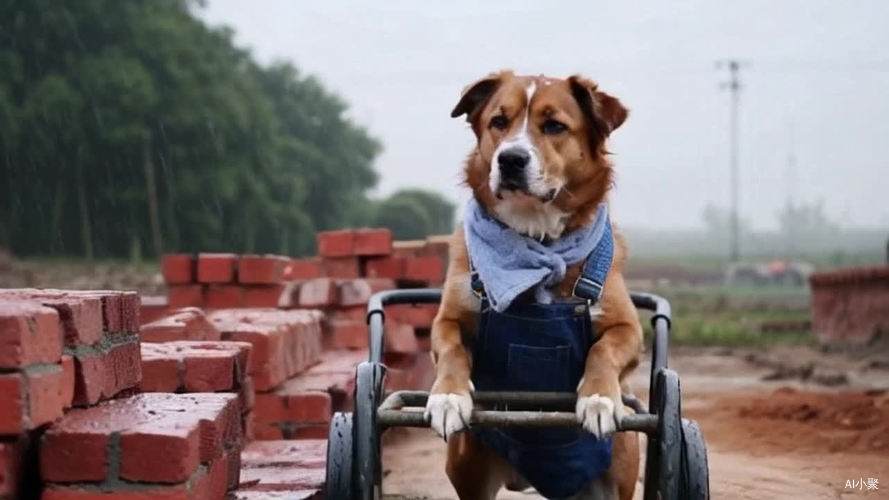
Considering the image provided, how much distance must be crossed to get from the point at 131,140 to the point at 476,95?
24.7 meters

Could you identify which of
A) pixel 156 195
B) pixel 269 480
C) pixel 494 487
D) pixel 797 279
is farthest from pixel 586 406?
pixel 797 279

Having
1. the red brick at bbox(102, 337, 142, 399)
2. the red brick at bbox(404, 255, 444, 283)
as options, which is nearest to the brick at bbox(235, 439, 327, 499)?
the red brick at bbox(102, 337, 142, 399)

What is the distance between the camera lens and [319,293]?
6312mm

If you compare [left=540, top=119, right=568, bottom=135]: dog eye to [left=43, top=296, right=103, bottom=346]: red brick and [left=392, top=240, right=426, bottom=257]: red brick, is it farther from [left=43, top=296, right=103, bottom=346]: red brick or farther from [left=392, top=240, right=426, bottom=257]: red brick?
[left=392, top=240, right=426, bottom=257]: red brick

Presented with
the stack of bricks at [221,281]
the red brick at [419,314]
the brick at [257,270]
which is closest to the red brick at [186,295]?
the stack of bricks at [221,281]

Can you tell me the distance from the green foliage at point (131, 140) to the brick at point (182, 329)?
21.5 m

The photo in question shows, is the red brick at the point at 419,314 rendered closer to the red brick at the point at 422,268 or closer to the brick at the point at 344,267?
the red brick at the point at 422,268

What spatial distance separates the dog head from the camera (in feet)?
11.4

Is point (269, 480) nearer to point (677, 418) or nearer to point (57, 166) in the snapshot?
point (677, 418)

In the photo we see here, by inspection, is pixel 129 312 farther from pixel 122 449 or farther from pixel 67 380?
pixel 122 449

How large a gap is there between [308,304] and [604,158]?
2.92m

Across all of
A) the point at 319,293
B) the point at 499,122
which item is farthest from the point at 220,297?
the point at 499,122

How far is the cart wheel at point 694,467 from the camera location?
2840 millimetres

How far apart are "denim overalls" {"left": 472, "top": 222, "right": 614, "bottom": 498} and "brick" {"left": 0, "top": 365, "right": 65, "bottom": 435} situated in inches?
50.9
